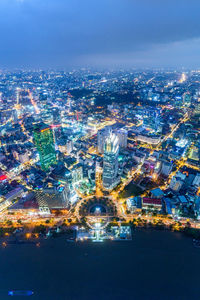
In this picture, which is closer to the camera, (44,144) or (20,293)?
(20,293)

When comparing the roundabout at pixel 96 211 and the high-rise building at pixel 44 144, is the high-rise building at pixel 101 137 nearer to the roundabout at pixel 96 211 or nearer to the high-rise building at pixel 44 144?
the high-rise building at pixel 44 144

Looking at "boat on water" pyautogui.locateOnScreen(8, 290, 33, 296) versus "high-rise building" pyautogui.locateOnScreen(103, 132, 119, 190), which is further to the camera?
"high-rise building" pyautogui.locateOnScreen(103, 132, 119, 190)

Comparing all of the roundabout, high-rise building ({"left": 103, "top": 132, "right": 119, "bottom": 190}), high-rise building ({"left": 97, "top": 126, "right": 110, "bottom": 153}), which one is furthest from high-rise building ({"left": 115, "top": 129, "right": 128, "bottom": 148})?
the roundabout

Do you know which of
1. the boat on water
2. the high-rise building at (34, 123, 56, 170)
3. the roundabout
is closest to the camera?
the boat on water

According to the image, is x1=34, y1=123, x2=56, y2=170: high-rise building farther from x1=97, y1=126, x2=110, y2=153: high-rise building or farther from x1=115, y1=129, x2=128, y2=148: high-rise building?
x1=115, y1=129, x2=128, y2=148: high-rise building

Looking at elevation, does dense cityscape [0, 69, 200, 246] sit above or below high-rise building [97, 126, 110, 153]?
below

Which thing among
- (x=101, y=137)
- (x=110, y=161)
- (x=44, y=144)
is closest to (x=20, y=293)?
(x=110, y=161)

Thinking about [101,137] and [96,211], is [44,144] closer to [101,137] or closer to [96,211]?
[101,137]
